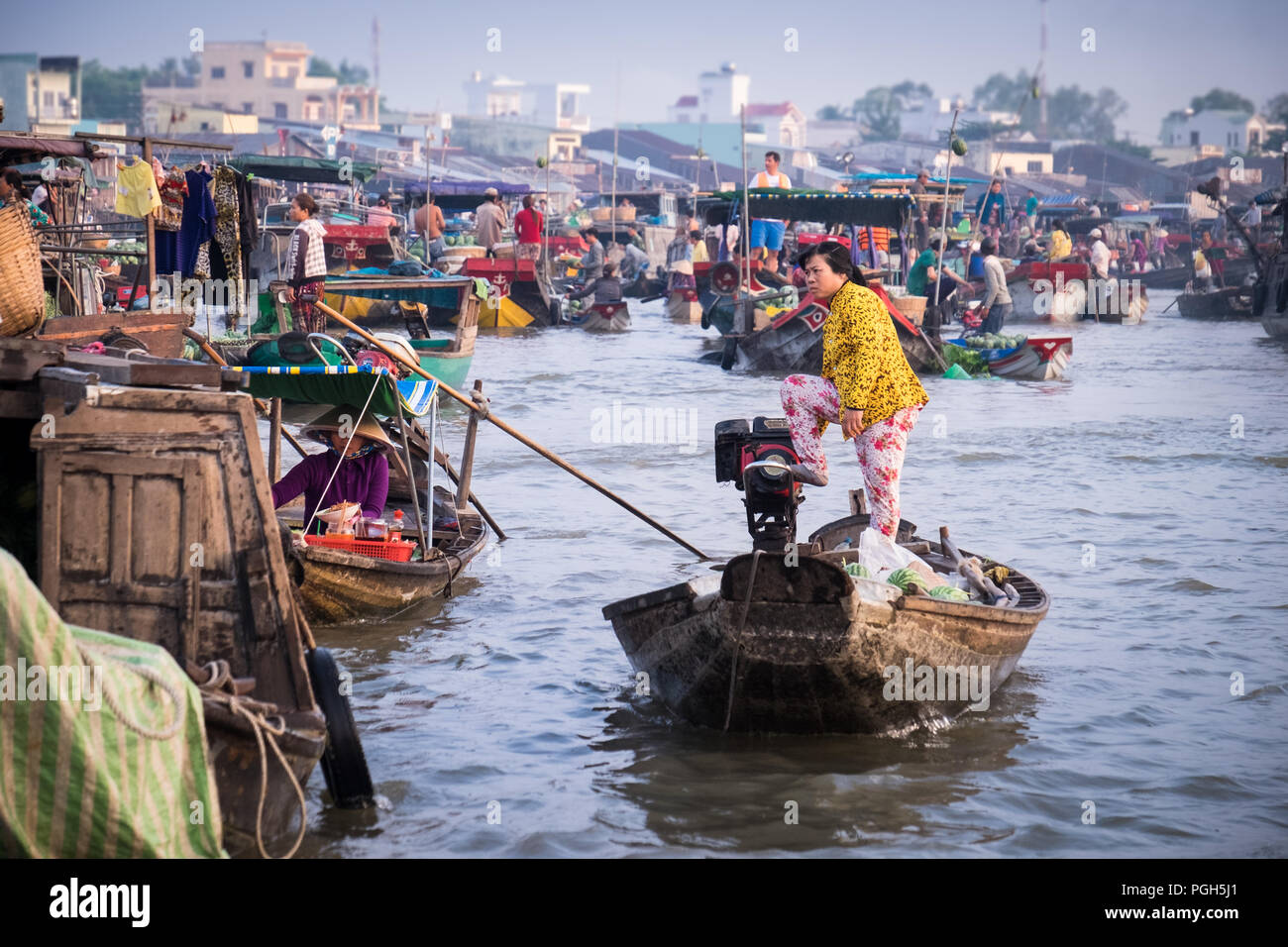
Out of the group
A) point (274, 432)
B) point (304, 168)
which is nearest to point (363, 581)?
point (274, 432)

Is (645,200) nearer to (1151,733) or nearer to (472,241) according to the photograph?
(472,241)

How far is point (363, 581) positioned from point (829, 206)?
13.5 m

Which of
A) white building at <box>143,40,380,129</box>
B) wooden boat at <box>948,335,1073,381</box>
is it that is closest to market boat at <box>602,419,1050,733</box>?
wooden boat at <box>948,335,1073,381</box>

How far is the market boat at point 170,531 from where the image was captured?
3.98 metres

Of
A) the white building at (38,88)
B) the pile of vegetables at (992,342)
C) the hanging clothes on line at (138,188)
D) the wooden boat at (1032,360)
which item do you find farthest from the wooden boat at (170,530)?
the white building at (38,88)

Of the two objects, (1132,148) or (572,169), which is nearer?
(572,169)

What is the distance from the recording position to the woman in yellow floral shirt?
6141 mm
